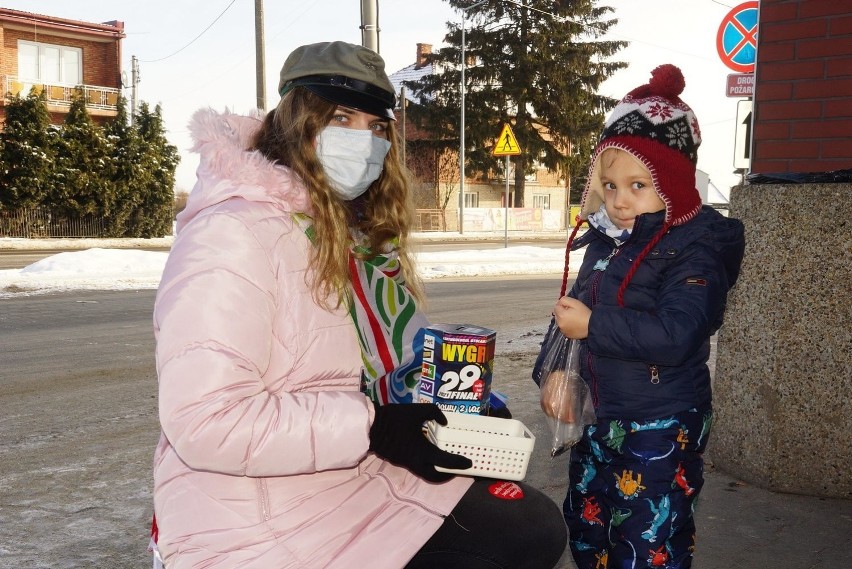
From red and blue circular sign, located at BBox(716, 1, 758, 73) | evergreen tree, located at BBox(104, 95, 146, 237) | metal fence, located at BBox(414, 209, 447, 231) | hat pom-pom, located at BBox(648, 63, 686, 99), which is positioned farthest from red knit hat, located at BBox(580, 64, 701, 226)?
metal fence, located at BBox(414, 209, 447, 231)

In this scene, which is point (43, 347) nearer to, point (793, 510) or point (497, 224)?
point (793, 510)

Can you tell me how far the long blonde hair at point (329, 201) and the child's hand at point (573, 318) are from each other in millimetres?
443

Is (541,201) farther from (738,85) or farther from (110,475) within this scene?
(110,475)

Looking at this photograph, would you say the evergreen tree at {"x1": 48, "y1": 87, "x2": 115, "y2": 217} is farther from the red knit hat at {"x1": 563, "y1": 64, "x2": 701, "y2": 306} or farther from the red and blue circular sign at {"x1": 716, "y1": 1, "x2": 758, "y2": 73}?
the red knit hat at {"x1": 563, "y1": 64, "x2": 701, "y2": 306}

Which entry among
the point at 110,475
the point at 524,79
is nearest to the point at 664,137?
the point at 110,475

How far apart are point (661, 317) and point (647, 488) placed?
522 mm

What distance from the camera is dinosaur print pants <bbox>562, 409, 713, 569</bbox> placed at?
2516 mm

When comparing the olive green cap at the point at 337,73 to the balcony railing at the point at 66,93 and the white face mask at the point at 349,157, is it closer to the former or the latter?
the white face mask at the point at 349,157

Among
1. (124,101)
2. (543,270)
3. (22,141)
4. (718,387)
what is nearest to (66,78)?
(124,101)

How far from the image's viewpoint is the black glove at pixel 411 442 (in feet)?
6.53

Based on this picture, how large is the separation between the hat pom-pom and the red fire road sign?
5976 millimetres

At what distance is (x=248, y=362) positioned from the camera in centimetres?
190

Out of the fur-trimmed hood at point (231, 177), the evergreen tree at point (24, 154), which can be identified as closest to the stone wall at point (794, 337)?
the fur-trimmed hood at point (231, 177)

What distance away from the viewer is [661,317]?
2467mm
